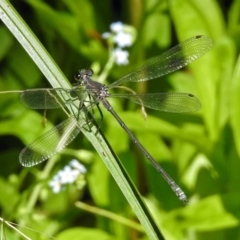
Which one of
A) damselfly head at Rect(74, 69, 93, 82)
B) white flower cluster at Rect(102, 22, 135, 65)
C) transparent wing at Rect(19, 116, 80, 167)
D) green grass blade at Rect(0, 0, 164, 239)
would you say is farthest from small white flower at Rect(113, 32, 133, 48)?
green grass blade at Rect(0, 0, 164, 239)

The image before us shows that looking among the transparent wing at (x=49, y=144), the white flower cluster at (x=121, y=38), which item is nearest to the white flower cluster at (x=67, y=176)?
the transparent wing at (x=49, y=144)

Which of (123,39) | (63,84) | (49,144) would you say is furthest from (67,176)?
(63,84)

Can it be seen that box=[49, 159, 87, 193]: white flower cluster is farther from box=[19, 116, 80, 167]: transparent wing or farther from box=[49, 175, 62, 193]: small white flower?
box=[19, 116, 80, 167]: transparent wing

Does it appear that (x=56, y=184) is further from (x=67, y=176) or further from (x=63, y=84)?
(x=63, y=84)

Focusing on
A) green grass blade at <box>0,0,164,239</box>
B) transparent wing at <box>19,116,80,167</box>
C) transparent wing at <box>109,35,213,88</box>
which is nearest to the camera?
green grass blade at <box>0,0,164,239</box>

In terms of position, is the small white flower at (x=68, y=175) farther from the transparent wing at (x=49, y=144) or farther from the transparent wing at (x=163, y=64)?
the transparent wing at (x=163, y=64)
